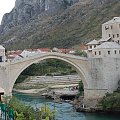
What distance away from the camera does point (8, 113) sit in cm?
2275

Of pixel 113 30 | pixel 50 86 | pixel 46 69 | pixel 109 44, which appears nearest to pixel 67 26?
pixel 46 69

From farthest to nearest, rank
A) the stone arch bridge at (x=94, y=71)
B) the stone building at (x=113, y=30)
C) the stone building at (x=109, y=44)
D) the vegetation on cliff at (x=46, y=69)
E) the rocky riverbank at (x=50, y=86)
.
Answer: the vegetation on cliff at (x=46, y=69)
the rocky riverbank at (x=50, y=86)
the stone building at (x=113, y=30)
the stone building at (x=109, y=44)
the stone arch bridge at (x=94, y=71)

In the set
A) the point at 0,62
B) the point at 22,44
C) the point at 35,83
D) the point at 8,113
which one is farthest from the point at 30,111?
the point at 22,44

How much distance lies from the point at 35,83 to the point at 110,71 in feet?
86.2

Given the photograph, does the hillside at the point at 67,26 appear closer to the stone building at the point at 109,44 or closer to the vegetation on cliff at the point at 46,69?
the vegetation on cliff at the point at 46,69

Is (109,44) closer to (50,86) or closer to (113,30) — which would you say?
(113,30)

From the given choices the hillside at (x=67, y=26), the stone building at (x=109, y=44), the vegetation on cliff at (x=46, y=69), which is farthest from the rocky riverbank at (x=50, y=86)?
the hillside at (x=67, y=26)

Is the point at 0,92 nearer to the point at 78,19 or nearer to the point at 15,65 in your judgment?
the point at 15,65

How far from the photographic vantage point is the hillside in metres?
112

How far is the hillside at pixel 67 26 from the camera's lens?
112m

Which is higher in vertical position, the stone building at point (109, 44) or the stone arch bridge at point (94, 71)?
the stone building at point (109, 44)

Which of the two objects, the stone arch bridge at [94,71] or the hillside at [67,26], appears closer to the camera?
the stone arch bridge at [94,71]

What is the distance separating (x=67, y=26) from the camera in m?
124

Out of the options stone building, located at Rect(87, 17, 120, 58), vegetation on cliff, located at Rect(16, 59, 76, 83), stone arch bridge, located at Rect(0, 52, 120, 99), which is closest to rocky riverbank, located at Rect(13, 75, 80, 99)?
vegetation on cliff, located at Rect(16, 59, 76, 83)
